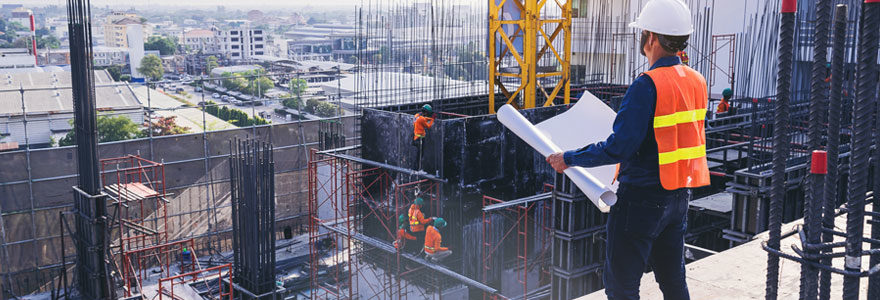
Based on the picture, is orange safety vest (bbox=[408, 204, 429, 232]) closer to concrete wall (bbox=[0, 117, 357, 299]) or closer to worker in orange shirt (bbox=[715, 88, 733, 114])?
worker in orange shirt (bbox=[715, 88, 733, 114])

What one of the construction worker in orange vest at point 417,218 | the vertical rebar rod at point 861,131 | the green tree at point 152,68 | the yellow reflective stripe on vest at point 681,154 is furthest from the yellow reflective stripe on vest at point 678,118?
the green tree at point 152,68

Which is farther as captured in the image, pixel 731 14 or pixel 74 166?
pixel 731 14

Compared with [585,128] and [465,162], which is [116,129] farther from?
[585,128]

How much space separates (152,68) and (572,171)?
6479cm

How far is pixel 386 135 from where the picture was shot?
11797 millimetres

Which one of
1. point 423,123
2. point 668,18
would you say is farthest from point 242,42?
point 668,18

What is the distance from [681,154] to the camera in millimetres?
2824

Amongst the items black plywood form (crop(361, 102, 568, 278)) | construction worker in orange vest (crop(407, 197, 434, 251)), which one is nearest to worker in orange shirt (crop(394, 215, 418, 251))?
construction worker in orange vest (crop(407, 197, 434, 251))

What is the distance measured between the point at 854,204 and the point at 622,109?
0.90 metres

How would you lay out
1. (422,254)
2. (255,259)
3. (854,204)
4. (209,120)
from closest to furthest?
1. (854,204)
2. (255,259)
3. (422,254)
4. (209,120)

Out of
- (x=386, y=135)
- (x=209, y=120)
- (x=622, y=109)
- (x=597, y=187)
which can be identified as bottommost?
(x=209, y=120)

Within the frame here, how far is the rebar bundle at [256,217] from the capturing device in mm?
10047

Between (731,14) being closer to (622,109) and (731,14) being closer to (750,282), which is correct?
(750,282)

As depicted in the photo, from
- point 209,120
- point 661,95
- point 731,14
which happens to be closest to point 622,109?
point 661,95
